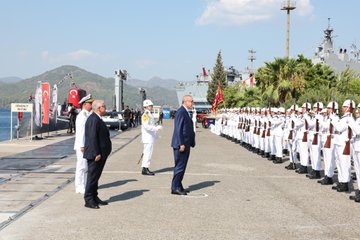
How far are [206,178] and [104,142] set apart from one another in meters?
4.31

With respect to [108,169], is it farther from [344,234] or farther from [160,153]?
[344,234]

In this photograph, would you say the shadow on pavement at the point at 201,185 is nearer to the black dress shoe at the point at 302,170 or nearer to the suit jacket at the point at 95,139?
the suit jacket at the point at 95,139

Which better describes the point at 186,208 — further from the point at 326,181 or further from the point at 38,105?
the point at 38,105

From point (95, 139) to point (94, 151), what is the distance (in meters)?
0.20

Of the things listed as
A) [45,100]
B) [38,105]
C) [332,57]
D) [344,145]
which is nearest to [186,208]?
[344,145]

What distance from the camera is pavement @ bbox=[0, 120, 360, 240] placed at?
22.1ft

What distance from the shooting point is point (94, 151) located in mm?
8281

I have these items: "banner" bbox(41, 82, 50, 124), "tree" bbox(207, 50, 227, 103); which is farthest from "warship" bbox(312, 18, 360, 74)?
"banner" bbox(41, 82, 50, 124)

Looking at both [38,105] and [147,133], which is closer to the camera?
[147,133]

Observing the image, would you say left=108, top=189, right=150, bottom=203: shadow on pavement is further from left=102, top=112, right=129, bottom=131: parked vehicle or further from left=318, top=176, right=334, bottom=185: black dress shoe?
left=102, top=112, right=129, bottom=131: parked vehicle

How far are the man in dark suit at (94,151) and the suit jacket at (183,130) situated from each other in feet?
5.64

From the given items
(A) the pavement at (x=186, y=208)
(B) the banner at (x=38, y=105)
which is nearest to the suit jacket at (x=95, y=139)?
(A) the pavement at (x=186, y=208)

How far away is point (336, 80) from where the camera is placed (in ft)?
131

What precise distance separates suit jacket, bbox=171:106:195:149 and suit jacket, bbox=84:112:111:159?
1752 millimetres
